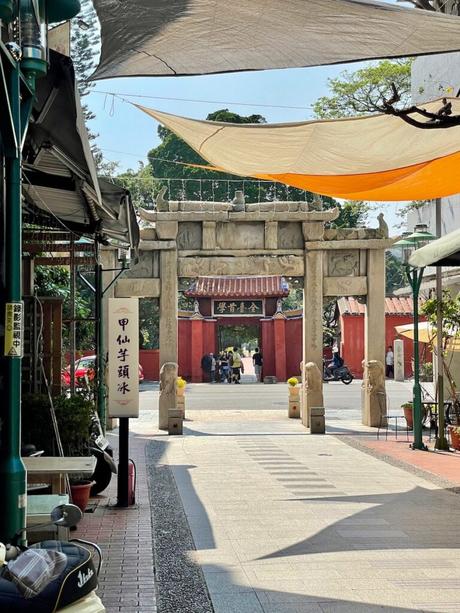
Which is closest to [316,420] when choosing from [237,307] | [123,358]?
[123,358]

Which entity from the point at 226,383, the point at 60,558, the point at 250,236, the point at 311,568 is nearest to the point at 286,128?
the point at 311,568

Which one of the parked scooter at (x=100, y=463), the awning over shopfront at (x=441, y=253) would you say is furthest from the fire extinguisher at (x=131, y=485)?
the awning over shopfront at (x=441, y=253)

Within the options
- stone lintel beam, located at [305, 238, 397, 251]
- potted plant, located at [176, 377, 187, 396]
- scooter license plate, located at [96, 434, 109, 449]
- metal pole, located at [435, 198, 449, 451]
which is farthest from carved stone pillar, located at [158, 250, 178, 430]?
scooter license plate, located at [96, 434, 109, 449]

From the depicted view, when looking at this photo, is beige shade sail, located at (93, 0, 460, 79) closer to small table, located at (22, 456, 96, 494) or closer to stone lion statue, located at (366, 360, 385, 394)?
→ small table, located at (22, 456, 96, 494)

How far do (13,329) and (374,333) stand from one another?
41.7ft

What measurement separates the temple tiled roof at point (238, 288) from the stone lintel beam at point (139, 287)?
15.3 meters

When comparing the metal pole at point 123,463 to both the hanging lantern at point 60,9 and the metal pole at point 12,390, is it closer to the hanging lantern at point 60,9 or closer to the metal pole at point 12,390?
the metal pole at point 12,390

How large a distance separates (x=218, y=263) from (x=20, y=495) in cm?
1240

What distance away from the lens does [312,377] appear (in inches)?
617

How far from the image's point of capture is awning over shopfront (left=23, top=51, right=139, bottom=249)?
485 centimetres

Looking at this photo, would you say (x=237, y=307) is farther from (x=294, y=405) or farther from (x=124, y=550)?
(x=124, y=550)

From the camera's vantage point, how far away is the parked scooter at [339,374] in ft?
101

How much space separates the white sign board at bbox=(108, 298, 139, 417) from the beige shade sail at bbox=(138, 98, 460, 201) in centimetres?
205

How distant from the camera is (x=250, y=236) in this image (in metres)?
16.2
